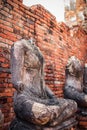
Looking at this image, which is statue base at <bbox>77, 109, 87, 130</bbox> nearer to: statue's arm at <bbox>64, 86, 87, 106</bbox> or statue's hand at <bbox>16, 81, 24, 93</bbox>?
statue's arm at <bbox>64, 86, 87, 106</bbox>

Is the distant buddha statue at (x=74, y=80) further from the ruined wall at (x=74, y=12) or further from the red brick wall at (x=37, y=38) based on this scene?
the ruined wall at (x=74, y=12)

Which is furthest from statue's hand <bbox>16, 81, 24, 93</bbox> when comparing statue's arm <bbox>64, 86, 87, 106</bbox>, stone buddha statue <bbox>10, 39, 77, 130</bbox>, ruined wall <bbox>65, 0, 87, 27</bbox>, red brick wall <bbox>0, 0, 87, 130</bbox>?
ruined wall <bbox>65, 0, 87, 27</bbox>

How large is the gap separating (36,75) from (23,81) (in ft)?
0.96

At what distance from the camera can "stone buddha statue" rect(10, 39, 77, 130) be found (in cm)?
251

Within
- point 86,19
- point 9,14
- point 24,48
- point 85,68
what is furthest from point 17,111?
point 86,19

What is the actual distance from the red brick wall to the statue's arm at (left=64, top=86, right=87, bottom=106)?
0.43 meters

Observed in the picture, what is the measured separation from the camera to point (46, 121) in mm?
2496

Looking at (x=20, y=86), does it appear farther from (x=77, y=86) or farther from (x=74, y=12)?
(x=74, y=12)

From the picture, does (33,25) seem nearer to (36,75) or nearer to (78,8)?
(36,75)

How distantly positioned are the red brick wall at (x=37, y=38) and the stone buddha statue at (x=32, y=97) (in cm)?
48

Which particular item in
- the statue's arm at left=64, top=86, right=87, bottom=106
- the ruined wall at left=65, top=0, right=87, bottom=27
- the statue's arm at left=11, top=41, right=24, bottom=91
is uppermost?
the ruined wall at left=65, top=0, right=87, bottom=27

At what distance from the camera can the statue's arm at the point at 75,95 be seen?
4140mm

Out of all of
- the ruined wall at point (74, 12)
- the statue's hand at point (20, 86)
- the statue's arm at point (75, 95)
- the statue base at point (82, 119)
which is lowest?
the statue base at point (82, 119)

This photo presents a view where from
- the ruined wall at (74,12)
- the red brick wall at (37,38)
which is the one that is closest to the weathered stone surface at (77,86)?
the red brick wall at (37,38)
